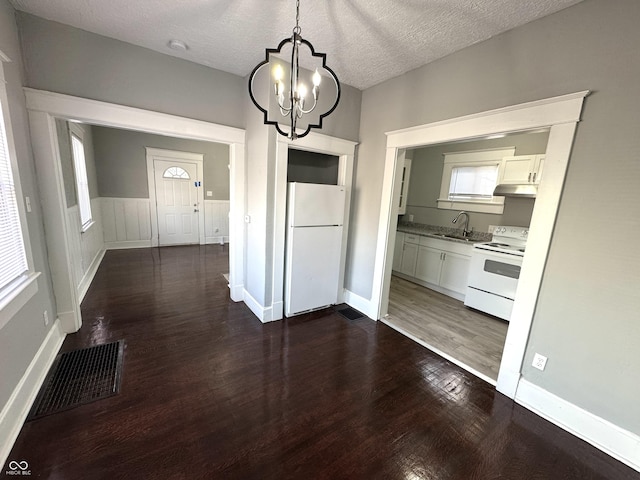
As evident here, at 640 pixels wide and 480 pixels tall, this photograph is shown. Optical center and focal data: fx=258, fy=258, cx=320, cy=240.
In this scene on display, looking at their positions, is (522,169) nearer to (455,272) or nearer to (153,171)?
(455,272)

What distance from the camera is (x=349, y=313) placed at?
339cm

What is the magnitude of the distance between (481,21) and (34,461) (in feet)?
13.0

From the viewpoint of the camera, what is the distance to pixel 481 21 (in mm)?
1890

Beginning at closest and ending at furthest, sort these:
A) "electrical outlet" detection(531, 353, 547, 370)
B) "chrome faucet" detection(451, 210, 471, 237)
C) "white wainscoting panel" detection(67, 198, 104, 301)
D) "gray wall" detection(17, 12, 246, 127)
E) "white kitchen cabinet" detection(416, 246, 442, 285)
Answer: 1. "electrical outlet" detection(531, 353, 547, 370)
2. "gray wall" detection(17, 12, 246, 127)
3. "white wainscoting panel" detection(67, 198, 104, 301)
4. "white kitchen cabinet" detection(416, 246, 442, 285)
5. "chrome faucet" detection(451, 210, 471, 237)

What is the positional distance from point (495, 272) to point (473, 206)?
4.54ft

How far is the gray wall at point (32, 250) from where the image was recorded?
161 centimetres

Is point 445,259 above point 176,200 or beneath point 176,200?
beneath

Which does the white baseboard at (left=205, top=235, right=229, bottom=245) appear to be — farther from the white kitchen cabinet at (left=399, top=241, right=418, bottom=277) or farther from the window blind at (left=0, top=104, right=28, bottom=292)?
the window blind at (left=0, top=104, right=28, bottom=292)

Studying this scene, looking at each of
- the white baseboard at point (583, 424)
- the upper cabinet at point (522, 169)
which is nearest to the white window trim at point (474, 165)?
the upper cabinet at point (522, 169)

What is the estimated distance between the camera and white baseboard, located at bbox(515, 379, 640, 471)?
1592mm

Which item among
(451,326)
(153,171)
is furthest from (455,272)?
(153,171)

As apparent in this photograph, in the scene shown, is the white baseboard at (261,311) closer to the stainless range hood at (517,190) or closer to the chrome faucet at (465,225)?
the chrome faucet at (465,225)

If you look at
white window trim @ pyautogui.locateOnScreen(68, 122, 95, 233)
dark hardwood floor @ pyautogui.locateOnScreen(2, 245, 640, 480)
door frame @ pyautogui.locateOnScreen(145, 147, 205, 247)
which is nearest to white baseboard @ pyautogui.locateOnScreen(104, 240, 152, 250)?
door frame @ pyautogui.locateOnScreen(145, 147, 205, 247)

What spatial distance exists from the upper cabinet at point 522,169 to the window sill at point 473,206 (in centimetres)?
36
